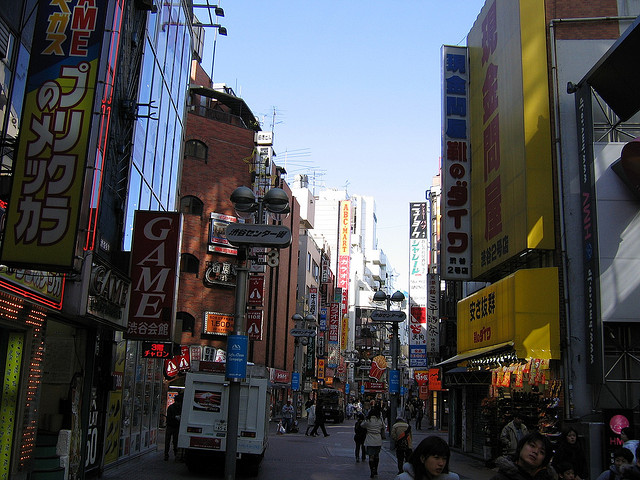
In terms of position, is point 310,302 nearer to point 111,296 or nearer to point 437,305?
point 437,305

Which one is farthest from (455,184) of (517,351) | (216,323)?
(216,323)

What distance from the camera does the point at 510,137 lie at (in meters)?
19.9

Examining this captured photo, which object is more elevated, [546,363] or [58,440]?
[546,363]

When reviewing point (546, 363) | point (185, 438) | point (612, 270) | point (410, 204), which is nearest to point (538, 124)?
point (612, 270)

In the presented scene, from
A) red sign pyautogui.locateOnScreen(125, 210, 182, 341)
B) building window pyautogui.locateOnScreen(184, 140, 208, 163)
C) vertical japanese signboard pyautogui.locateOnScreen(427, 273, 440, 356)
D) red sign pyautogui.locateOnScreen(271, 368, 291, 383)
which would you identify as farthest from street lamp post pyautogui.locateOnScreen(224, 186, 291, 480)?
red sign pyautogui.locateOnScreen(271, 368, 291, 383)

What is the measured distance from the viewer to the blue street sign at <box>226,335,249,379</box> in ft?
42.1

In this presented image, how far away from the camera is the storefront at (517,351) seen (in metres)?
17.5

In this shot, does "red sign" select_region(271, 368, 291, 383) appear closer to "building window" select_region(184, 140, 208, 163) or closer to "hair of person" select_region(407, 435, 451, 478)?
"building window" select_region(184, 140, 208, 163)

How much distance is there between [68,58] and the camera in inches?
430

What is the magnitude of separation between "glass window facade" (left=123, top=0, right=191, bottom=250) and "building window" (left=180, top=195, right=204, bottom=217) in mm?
20170

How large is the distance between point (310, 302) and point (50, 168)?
5857cm

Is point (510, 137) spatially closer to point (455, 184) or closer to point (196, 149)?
point (455, 184)

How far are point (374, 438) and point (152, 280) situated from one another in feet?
24.2

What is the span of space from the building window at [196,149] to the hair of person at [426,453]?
4321cm
